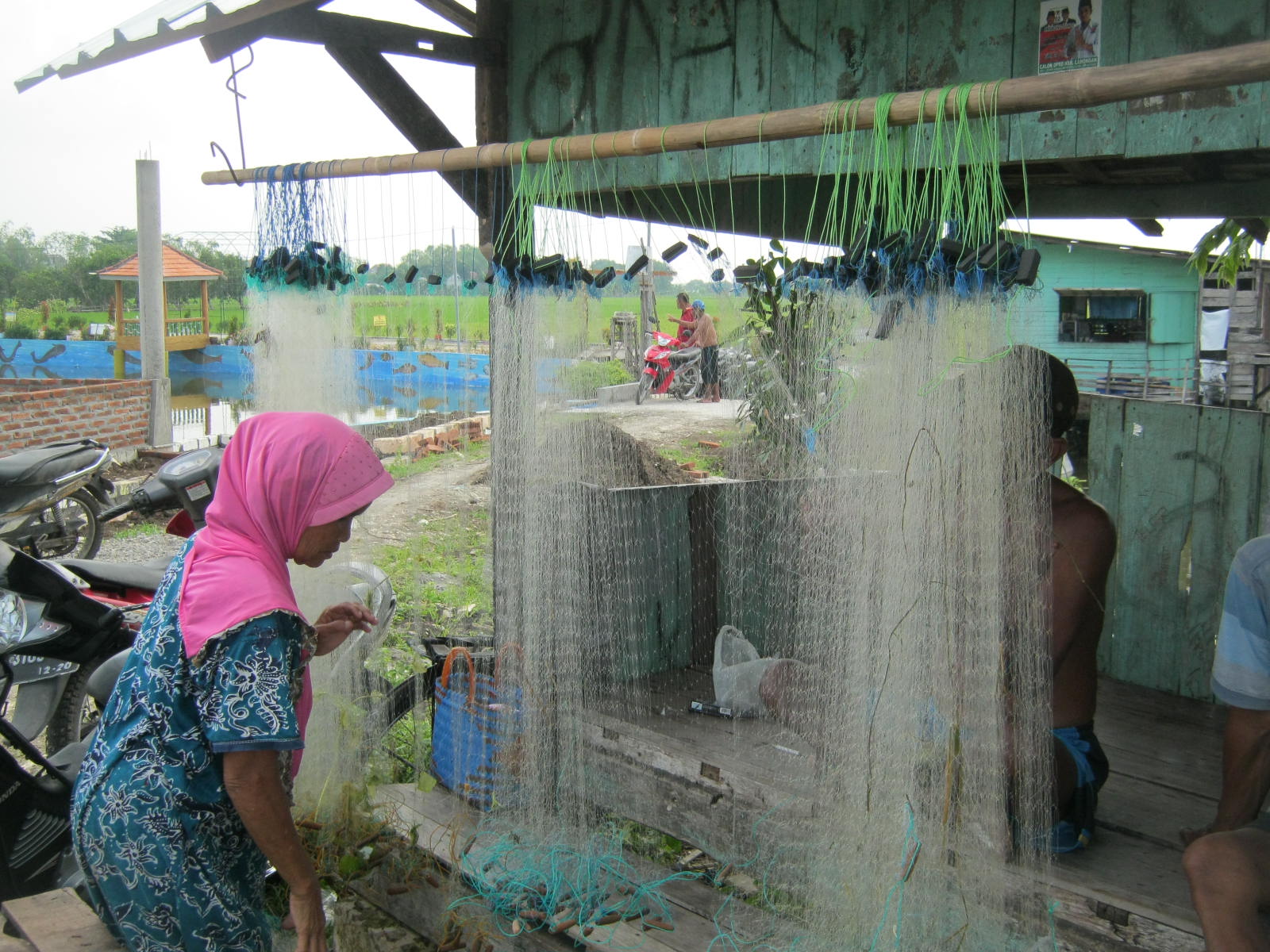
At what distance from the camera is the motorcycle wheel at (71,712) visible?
4020 mm

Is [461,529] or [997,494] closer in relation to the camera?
[997,494]

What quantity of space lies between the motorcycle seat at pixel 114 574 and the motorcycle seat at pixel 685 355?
2737mm

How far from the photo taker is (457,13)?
3732 mm

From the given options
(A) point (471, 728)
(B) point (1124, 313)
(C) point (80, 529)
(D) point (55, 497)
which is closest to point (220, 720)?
(A) point (471, 728)

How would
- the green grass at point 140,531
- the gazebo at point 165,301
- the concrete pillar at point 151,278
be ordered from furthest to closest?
the gazebo at point 165,301 → the concrete pillar at point 151,278 → the green grass at point 140,531

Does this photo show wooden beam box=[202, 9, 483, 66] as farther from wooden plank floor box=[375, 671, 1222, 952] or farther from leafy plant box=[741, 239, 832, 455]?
wooden plank floor box=[375, 671, 1222, 952]

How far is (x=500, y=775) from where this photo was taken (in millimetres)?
3021

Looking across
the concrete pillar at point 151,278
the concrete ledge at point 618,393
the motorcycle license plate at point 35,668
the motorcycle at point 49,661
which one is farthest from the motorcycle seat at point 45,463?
the concrete pillar at point 151,278

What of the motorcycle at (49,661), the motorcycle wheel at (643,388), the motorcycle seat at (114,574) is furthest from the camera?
the motorcycle seat at (114,574)

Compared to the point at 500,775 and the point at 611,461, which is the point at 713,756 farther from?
the point at 611,461

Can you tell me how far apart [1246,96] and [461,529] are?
3215 millimetres

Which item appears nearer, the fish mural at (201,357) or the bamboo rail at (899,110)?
the bamboo rail at (899,110)

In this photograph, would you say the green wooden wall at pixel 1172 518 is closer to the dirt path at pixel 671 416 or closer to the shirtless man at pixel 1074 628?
the shirtless man at pixel 1074 628

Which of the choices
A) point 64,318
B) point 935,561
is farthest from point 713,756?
point 64,318
